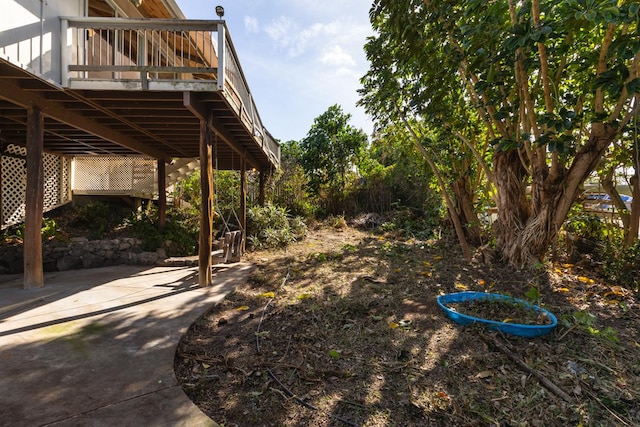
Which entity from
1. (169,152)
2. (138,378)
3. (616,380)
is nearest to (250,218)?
(169,152)

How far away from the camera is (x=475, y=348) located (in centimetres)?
243

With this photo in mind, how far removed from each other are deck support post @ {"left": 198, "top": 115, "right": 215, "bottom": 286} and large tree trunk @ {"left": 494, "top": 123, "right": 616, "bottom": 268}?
169 inches

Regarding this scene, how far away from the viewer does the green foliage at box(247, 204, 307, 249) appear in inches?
286

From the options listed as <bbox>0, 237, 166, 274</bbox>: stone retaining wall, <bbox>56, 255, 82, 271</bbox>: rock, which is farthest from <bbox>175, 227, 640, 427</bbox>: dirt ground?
<bbox>56, 255, 82, 271</bbox>: rock

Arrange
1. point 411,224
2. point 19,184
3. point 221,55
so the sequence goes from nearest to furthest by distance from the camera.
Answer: point 221,55 → point 19,184 → point 411,224

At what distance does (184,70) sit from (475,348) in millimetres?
3962

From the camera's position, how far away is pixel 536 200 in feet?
14.3

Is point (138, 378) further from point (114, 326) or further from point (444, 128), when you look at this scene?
point (444, 128)

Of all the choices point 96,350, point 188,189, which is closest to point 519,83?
point 96,350

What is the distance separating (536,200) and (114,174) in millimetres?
8733

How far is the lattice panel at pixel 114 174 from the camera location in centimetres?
750

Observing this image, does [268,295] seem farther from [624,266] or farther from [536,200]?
[624,266]

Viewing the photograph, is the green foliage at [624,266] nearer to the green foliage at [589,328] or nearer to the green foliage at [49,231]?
the green foliage at [589,328]

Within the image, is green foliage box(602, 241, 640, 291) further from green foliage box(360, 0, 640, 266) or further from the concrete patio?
the concrete patio
